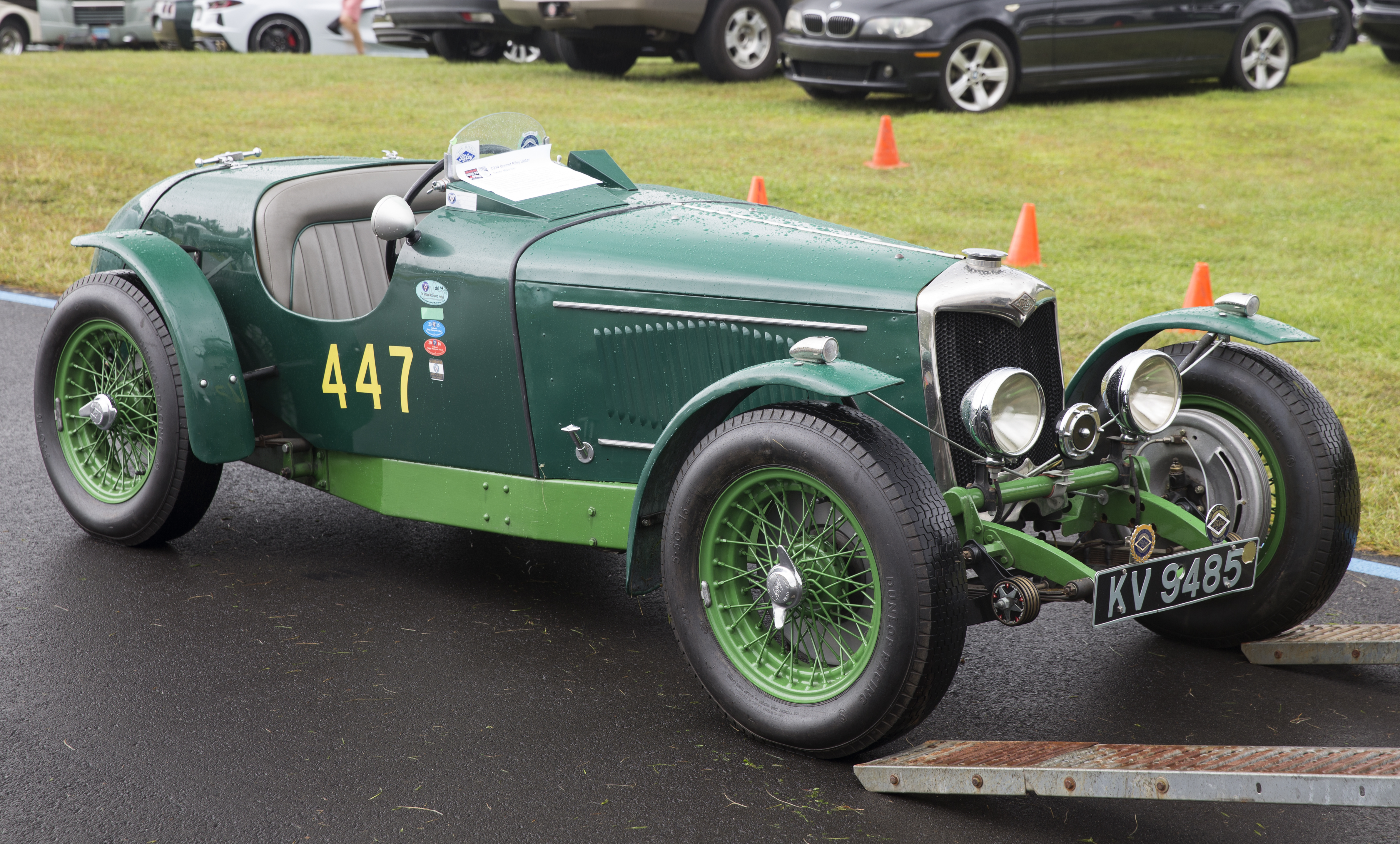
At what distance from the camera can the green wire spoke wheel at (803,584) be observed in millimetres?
3143

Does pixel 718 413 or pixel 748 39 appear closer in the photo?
pixel 718 413

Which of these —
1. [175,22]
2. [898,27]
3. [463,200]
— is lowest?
[463,200]

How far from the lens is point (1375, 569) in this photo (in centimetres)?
446

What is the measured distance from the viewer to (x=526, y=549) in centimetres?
461

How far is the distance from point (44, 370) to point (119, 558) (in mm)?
766

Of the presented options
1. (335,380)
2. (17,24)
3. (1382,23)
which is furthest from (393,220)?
(17,24)

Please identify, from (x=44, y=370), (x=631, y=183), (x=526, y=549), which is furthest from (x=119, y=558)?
(x=631, y=183)

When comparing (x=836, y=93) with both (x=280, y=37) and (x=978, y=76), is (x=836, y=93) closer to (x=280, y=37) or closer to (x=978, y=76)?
(x=978, y=76)

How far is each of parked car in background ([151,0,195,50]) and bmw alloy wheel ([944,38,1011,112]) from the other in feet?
38.1

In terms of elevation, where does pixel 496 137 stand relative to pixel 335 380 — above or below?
above

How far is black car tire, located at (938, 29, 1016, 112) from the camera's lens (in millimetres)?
11766

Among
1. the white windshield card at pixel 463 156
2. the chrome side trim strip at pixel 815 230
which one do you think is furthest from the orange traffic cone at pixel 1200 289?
the white windshield card at pixel 463 156

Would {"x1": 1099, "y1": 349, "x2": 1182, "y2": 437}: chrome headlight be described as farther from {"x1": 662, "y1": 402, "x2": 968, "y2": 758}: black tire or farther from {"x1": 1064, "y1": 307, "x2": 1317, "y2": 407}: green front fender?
{"x1": 662, "y1": 402, "x2": 968, "y2": 758}: black tire

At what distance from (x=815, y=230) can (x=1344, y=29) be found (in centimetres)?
1660
